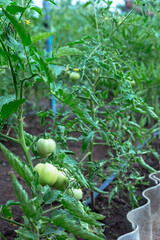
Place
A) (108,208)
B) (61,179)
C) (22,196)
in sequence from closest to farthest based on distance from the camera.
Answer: (22,196)
(61,179)
(108,208)

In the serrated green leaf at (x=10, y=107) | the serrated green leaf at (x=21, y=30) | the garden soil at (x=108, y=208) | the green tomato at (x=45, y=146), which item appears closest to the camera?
the serrated green leaf at (x=21, y=30)

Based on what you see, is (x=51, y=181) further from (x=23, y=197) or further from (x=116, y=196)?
(x=116, y=196)

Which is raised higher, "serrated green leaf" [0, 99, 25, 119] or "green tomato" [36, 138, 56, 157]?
"serrated green leaf" [0, 99, 25, 119]

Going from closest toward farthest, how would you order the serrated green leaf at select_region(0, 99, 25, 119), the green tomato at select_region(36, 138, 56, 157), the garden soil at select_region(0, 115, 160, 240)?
the serrated green leaf at select_region(0, 99, 25, 119) < the green tomato at select_region(36, 138, 56, 157) < the garden soil at select_region(0, 115, 160, 240)

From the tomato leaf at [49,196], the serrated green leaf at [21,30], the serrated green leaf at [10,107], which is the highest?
the serrated green leaf at [21,30]

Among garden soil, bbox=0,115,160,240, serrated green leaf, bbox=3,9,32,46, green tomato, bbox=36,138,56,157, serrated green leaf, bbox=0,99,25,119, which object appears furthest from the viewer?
garden soil, bbox=0,115,160,240

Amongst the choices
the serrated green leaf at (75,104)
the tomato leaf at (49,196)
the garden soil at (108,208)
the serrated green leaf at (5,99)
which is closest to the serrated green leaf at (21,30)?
the serrated green leaf at (75,104)

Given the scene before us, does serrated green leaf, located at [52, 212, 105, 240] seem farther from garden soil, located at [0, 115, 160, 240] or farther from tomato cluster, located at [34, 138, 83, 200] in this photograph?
garden soil, located at [0, 115, 160, 240]

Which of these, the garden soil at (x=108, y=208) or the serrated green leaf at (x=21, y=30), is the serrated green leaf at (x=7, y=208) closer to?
the garden soil at (x=108, y=208)

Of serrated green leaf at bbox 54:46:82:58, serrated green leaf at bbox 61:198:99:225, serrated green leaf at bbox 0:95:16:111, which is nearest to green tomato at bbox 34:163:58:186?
serrated green leaf at bbox 61:198:99:225

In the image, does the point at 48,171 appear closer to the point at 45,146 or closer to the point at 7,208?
the point at 45,146

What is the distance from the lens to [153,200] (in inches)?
64.9

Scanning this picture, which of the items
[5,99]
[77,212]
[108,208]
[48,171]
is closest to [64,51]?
[5,99]

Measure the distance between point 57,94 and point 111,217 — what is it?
3.22 ft
